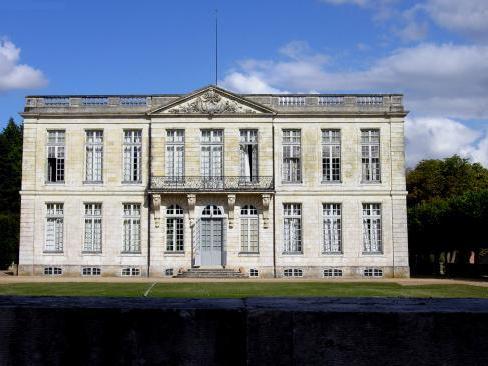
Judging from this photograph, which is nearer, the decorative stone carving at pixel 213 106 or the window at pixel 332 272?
the window at pixel 332 272

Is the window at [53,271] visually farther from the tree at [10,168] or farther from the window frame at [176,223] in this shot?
the tree at [10,168]

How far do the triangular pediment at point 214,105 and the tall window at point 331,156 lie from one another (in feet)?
11.0

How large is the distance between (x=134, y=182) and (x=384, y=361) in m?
31.8

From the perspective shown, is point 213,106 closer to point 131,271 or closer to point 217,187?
point 217,187

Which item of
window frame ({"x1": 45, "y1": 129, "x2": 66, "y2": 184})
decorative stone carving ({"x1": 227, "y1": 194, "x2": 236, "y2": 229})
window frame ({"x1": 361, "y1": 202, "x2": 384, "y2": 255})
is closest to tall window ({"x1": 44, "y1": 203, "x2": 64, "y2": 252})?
window frame ({"x1": 45, "y1": 129, "x2": 66, "y2": 184})

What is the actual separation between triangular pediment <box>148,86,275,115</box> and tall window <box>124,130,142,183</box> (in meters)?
1.62

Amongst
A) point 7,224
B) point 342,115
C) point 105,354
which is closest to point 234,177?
point 342,115

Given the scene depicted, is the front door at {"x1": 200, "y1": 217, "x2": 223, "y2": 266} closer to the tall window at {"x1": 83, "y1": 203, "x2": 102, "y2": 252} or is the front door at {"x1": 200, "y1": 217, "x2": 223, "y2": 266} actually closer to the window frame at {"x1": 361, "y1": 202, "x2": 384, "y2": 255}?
the tall window at {"x1": 83, "y1": 203, "x2": 102, "y2": 252}

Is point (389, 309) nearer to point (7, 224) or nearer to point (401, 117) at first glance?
point (401, 117)

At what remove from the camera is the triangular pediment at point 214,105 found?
34188mm

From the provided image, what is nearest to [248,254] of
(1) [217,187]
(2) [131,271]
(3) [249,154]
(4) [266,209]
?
(4) [266,209]

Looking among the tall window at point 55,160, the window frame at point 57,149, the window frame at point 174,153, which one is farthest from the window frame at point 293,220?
the tall window at point 55,160

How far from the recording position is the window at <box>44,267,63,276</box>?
3397cm

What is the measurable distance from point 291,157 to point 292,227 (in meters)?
3.76
